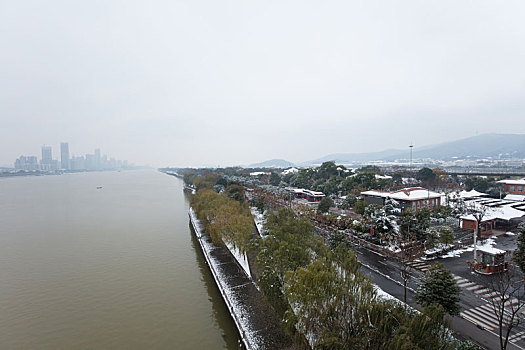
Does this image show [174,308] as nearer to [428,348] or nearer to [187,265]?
[187,265]

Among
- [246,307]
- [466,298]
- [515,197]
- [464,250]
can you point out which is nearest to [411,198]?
[464,250]

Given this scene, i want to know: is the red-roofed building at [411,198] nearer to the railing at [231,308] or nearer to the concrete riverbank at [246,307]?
the concrete riverbank at [246,307]

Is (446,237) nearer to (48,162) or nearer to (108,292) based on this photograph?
(108,292)

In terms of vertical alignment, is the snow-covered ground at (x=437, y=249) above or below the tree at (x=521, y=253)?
below

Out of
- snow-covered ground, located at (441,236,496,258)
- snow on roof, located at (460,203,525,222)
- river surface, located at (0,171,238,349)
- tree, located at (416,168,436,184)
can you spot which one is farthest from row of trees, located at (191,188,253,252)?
tree, located at (416,168,436,184)

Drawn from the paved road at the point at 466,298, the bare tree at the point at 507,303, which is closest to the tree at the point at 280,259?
the paved road at the point at 466,298

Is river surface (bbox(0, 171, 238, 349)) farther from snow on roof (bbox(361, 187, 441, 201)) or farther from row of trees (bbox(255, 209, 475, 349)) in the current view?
snow on roof (bbox(361, 187, 441, 201))
